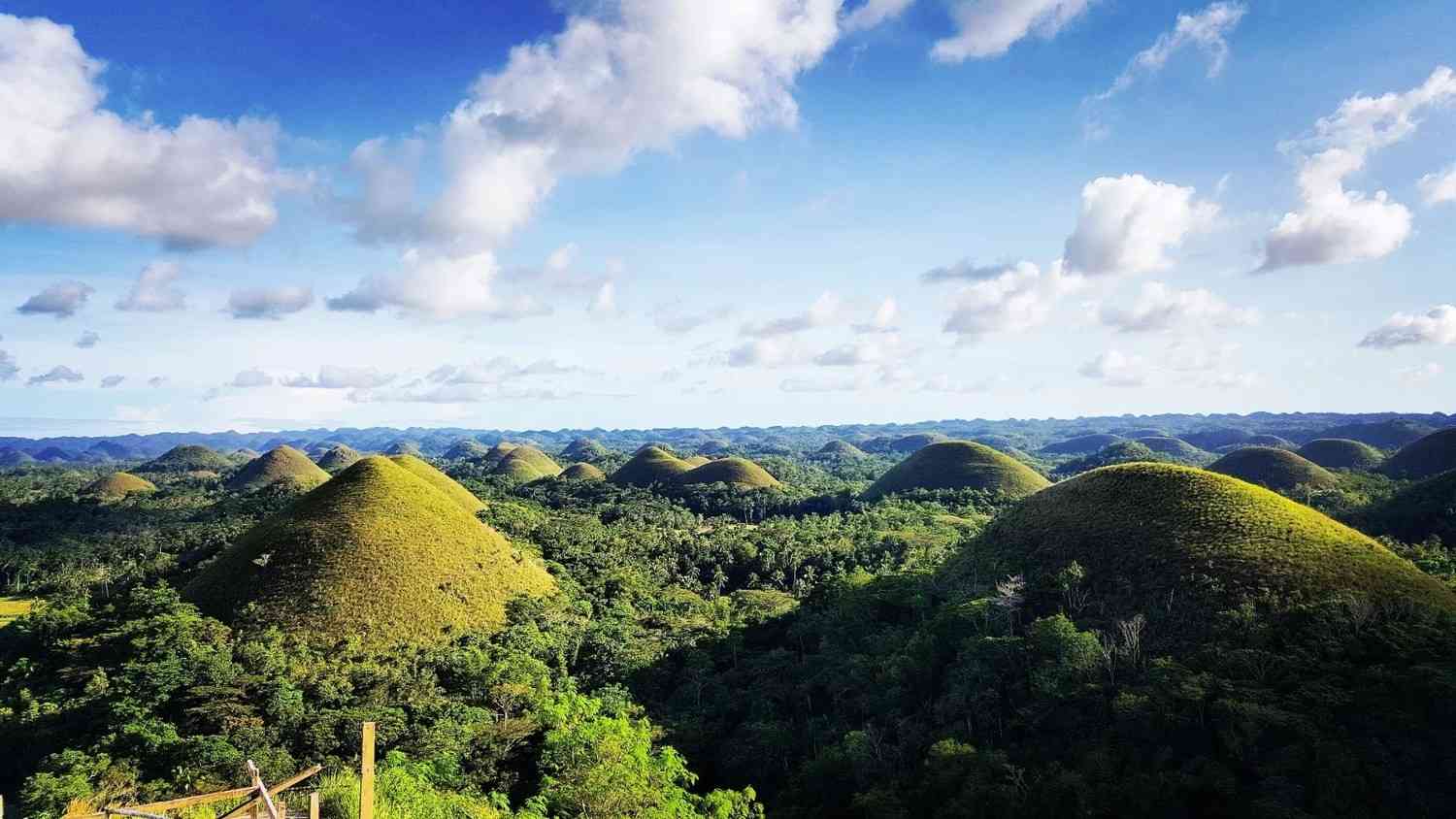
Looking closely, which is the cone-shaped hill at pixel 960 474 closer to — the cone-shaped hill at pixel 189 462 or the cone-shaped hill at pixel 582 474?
the cone-shaped hill at pixel 582 474

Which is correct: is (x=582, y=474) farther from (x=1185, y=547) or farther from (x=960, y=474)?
(x=1185, y=547)

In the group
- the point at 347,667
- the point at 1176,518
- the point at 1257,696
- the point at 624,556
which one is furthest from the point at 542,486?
the point at 1257,696

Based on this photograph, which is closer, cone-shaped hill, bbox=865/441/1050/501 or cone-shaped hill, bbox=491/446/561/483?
cone-shaped hill, bbox=865/441/1050/501

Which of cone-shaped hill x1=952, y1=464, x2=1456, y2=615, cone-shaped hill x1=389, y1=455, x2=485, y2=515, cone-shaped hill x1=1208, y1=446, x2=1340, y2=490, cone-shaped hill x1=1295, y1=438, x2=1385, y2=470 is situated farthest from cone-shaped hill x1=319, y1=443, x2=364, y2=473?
cone-shaped hill x1=1295, y1=438, x2=1385, y2=470

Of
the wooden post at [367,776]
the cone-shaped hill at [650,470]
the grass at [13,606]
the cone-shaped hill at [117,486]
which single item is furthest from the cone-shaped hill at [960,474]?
the cone-shaped hill at [117,486]

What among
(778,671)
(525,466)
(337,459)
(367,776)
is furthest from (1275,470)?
(337,459)

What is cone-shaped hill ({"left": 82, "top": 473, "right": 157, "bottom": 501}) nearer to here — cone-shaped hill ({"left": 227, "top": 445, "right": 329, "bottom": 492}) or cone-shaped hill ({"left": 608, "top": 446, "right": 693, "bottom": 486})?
cone-shaped hill ({"left": 227, "top": 445, "right": 329, "bottom": 492})
